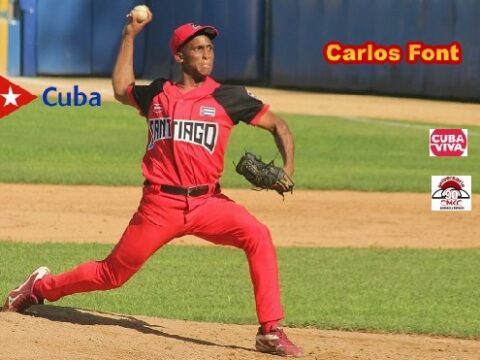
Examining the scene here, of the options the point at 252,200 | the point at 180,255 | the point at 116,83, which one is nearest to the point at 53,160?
the point at 252,200

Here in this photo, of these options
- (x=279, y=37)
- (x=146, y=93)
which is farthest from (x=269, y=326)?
(x=279, y=37)

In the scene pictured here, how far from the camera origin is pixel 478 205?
16.9m

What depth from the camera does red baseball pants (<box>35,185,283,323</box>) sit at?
795 centimetres

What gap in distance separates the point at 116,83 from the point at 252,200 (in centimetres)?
875

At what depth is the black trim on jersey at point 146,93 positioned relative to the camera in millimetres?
8125

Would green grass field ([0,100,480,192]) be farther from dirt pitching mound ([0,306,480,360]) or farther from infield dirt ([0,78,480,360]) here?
dirt pitching mound ([0,306,480,360])

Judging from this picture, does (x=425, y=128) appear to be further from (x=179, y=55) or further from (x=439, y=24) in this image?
(x=179, y=55)

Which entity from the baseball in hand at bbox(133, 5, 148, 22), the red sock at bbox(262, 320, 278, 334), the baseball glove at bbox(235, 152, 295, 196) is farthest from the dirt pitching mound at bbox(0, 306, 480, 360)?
the baseball in hand at bbox(133, 5, 148, 22)

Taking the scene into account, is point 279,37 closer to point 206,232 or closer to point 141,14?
point 141,14

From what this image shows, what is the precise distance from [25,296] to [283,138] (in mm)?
1976

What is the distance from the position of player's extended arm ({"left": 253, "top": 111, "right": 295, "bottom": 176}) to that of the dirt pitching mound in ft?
3.49

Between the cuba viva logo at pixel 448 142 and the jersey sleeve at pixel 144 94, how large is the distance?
539 inches

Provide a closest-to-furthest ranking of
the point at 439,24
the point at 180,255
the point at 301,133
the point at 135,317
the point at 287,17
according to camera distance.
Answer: the point at 135,317 < the point at 180,255 < the point at 301,133 < the point at 439,24 < the point at 287,17

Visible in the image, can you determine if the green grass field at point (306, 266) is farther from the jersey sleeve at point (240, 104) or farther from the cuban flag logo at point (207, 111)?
the cuban flag logo at point (207, 111)
